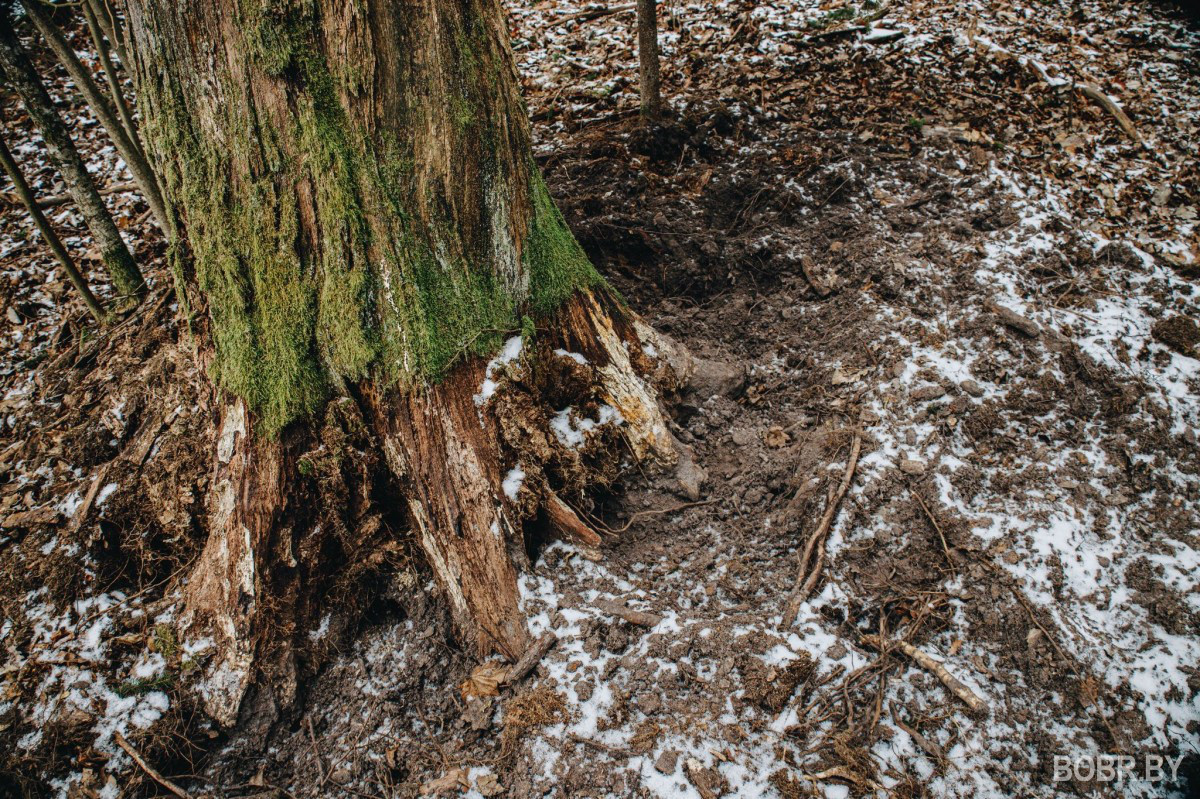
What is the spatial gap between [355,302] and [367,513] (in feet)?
3.00

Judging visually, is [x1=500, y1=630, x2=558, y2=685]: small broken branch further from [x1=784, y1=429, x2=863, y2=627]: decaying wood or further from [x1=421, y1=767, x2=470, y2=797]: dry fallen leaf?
[x1=784, y1=429, x2=863, y2=627]: decaying wood

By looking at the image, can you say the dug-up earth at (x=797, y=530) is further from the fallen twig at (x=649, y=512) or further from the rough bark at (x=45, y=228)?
the rough bark at (x=45, y=228)

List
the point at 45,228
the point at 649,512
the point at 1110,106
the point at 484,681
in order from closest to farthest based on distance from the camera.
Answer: the point at 484,681
the point at 649,512
the point at 45,228
the point at 1110,106

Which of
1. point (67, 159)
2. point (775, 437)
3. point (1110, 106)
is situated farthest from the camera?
point (1110, 106)

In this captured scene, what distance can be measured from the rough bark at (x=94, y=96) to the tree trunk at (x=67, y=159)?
6.9 inches

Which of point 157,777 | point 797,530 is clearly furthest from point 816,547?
point 157,777

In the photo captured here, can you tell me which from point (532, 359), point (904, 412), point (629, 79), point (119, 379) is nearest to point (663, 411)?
point (532, 359)

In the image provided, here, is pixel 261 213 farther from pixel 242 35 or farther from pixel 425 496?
pixel 425 496

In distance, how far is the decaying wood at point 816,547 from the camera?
249 cm

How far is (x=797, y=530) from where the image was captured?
275cm

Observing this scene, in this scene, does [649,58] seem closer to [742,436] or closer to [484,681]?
[742,436]

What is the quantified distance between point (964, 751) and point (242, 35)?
3566mm

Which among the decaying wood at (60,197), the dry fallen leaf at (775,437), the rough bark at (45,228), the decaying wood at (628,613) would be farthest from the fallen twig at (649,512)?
the decaying wood at (60,197)

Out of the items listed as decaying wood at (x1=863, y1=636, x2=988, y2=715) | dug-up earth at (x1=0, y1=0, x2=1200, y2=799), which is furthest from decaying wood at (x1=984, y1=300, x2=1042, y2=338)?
decaying wood at (x1=863, y1=636, x2=988, y2=715)
